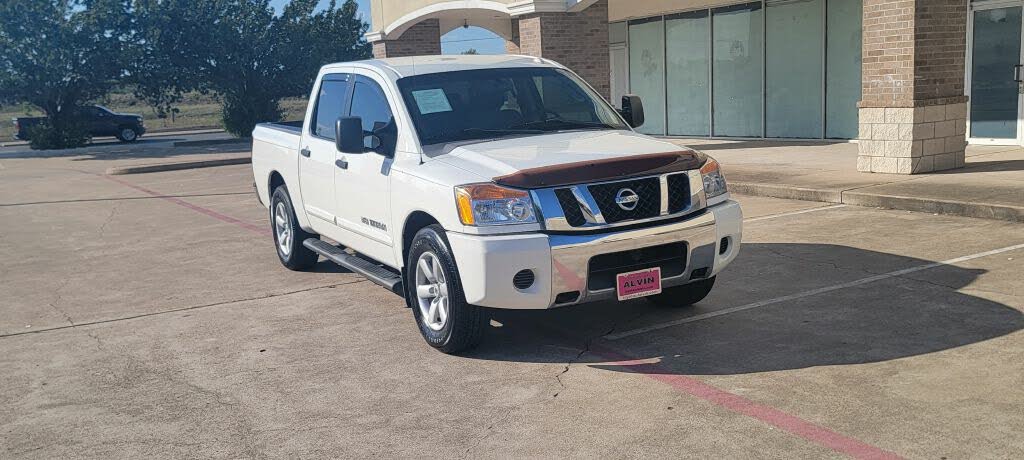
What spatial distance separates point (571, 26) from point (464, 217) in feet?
44.3

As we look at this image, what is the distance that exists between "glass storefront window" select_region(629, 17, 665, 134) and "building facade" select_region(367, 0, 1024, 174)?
0.12ft

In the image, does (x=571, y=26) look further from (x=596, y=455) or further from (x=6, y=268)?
(x=596, y=455)

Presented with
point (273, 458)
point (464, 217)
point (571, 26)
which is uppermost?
point (571, 26)

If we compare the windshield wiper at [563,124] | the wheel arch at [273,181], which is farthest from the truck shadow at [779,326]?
the wheel arch at [273,181]

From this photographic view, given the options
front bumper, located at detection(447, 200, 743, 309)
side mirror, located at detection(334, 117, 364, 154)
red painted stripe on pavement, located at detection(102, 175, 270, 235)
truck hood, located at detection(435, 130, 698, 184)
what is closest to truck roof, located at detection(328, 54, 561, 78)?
side mirror, located at detection(334, 117, 364, 154)

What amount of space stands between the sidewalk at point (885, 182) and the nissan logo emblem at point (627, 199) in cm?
532

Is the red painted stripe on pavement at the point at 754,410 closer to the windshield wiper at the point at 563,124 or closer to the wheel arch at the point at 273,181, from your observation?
the windshield wiper at the point at 563,124

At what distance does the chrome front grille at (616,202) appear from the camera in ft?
19.2

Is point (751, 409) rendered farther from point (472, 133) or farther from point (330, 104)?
point (330, 104)

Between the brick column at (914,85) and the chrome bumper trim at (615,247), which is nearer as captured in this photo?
the chrome bumper trim at (615,247)

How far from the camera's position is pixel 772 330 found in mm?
6430

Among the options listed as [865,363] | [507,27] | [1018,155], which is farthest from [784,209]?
[507,27]

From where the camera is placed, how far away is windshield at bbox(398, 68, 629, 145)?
700 centimetres

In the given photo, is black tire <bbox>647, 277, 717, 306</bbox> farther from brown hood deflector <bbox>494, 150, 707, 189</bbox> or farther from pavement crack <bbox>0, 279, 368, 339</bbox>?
pavement crack <bbox>0, 279, 368, 339</bbox>
